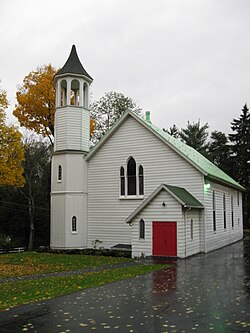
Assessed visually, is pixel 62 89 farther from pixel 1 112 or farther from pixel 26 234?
pixel 26 234

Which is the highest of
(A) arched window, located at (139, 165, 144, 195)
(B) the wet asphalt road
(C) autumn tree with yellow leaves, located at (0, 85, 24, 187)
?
(C) autumn tree with yellow leaves, located at (0, 85, 24, 187)

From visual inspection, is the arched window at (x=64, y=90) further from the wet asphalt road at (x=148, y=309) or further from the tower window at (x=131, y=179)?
the wet asphalt road at (x=148, y=309)

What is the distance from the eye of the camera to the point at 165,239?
806 inches

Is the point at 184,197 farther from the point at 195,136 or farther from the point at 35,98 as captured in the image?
the point at 195,136

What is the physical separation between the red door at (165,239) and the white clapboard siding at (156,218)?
20 centimetres

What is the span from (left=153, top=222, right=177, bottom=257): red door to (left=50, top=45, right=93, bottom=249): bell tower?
6876 mm

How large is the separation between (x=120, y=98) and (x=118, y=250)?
26104 mm

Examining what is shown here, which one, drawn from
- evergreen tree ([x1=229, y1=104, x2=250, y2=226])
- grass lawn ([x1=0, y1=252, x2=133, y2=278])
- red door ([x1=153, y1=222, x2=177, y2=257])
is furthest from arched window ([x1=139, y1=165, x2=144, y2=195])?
evergreen tree ([x1=229, y1=104, x2=250, y2=226])

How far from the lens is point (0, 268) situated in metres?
18.1

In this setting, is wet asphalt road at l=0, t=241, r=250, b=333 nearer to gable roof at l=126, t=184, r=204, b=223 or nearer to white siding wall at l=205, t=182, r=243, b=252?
gable roof at l=126, t=184, r=204, b=223

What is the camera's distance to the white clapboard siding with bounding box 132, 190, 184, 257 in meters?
20.1

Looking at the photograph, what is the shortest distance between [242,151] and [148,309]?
51776 mm

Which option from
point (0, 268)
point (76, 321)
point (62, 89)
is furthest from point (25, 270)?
point (62, 89)

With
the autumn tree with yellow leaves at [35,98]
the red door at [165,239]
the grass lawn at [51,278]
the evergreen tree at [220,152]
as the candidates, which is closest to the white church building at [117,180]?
the red door at [165,239]
